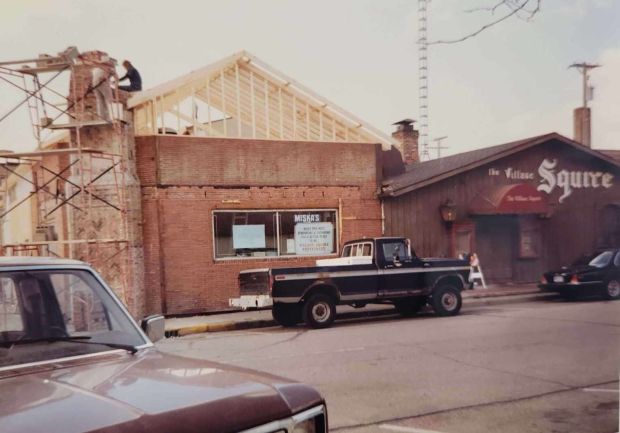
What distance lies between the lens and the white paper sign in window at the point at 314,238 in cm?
1505

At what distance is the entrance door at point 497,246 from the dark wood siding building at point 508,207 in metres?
0.03

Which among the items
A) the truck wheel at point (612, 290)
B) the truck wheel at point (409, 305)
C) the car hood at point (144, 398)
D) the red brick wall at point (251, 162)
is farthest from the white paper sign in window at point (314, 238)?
the car hood at point (144, 398)

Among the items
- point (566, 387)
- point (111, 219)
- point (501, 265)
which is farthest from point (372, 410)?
point (501, 265)

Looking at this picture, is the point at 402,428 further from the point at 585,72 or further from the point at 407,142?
the point at 407,142

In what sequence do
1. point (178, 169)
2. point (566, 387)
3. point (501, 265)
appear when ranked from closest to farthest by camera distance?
point (566, 387)
point (178, 169)
point (501, 265)

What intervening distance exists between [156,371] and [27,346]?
2.33 ft

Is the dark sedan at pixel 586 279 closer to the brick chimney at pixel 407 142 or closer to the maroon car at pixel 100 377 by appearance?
the brick chimney at pixel 407 142

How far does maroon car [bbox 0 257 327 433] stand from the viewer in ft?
6.00

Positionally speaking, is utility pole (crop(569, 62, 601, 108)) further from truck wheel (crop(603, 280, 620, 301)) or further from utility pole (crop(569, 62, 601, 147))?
truck wheel (crop(603, 280, 620, 301))

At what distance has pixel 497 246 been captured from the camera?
1606 centimetres

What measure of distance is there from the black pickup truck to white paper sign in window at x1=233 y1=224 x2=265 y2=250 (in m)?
2.82

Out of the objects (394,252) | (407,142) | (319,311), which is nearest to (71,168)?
(319,311)

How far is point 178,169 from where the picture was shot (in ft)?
45.0

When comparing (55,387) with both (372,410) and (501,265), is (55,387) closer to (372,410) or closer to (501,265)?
(372,410)
